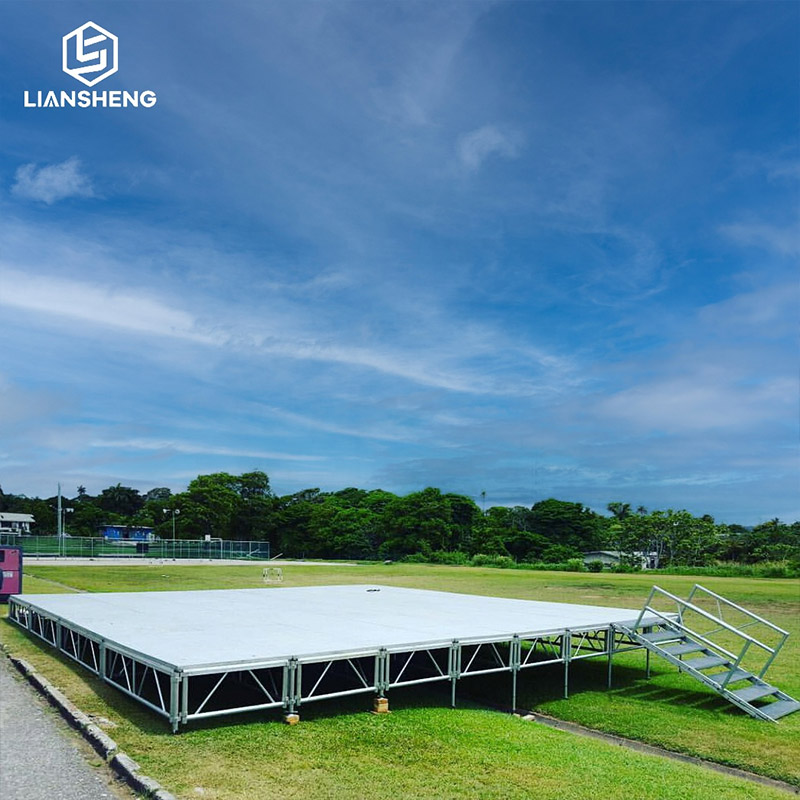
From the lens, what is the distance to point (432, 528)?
82688 millimetres

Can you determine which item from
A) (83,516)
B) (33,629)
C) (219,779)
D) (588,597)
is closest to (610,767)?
(219,779)

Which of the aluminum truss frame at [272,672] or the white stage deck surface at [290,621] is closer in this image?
the aluminum truss frame at [272,672]

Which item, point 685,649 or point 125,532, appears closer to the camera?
point 685,649

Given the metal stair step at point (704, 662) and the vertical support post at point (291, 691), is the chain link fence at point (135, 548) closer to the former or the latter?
the vertical support post at point (291, 691)

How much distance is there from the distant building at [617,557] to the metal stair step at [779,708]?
209 feet

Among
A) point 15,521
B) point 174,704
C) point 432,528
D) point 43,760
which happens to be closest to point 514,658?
point 174,704

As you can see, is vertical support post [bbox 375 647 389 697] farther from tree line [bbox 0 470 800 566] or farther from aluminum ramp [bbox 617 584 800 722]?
tree line [bbox 0 470 800 566]

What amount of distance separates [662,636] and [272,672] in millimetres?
7143

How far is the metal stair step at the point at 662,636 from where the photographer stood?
13414 mm

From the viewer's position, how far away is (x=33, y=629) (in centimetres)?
1697

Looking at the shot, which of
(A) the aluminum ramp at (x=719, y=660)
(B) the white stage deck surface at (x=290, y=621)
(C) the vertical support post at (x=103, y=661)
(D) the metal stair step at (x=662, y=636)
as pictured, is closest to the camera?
(B) the white stage deck surface at (x=290, y=621)

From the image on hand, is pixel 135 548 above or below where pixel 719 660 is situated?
below

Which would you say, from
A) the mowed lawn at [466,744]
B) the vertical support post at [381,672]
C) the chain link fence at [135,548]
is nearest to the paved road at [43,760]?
the mowed lawn at [466,744]

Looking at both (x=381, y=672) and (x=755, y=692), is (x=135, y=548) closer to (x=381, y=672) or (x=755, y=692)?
(x=381, y=672)
